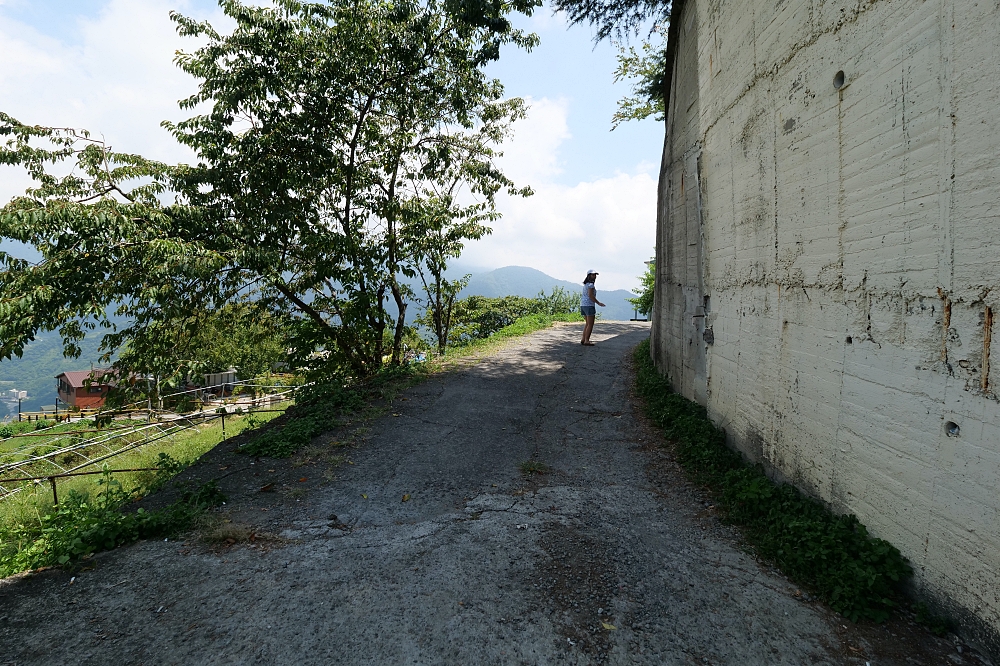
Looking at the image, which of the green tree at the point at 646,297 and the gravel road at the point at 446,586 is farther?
the green tree at the point at 646,297

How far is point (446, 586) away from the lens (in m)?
3.23

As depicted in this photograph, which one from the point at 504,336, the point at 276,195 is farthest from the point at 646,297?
the point at 276,195

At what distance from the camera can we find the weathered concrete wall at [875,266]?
2494mm

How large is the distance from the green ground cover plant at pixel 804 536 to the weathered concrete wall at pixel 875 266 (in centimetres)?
14

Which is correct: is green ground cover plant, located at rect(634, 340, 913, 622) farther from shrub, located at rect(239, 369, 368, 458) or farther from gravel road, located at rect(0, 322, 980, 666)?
shrub, located at rect(239, 369, 368, 458)

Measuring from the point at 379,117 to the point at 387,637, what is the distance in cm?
881

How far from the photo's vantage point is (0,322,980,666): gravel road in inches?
105

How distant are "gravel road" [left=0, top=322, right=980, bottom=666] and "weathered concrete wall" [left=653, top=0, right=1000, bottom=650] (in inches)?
29.4

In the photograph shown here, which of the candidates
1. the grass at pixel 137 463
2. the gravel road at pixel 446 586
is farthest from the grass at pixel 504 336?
the gravel road at pixel 446 586

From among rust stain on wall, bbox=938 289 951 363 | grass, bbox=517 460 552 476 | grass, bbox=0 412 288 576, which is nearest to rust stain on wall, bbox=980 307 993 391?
rust stain on wall, bbox=938 289 951 363

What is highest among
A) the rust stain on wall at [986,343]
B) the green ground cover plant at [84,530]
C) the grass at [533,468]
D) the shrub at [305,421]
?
the rust stain on wall at [986,343]

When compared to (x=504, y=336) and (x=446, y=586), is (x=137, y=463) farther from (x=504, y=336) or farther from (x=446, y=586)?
(x=446, y=586)

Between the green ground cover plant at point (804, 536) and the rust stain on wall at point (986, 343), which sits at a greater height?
the rust stain on wall at point (986, 343)

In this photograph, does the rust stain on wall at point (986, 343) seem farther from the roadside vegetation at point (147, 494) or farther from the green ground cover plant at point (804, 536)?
the roadside vegetation at point (147, 494)
